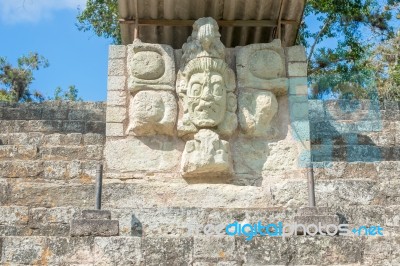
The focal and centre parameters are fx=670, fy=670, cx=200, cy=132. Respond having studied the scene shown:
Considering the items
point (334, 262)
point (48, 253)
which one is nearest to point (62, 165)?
point (48, 253)

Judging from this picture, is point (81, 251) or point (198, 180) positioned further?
point (198, 180)

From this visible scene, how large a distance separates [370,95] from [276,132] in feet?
30.3

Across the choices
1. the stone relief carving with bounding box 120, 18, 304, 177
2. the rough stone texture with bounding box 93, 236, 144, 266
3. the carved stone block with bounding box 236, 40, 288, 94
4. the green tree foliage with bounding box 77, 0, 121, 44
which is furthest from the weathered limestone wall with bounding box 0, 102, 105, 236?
the green tree foliage with bounding box 77, 0, 121, 44

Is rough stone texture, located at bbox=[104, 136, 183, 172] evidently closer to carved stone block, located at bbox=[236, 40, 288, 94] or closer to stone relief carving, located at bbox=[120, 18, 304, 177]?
stone relief carving, located at bbox=[120, 18, 304, 177]

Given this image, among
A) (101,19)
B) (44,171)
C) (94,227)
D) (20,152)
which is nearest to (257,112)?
(44,171)

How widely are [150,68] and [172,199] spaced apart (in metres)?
1.48

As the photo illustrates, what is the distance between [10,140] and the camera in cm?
883

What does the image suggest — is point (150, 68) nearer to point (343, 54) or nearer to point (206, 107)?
point (206, 107)

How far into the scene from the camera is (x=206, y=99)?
708 cm

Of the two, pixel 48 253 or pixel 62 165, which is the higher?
pixel 62 165

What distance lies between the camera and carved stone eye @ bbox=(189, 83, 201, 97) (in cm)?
715

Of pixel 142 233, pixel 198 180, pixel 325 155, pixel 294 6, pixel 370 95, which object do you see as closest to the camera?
pixel 142 233

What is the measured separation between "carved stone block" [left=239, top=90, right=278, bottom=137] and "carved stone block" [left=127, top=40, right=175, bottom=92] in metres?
0.82

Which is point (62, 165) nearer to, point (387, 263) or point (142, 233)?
point (142, 233)
